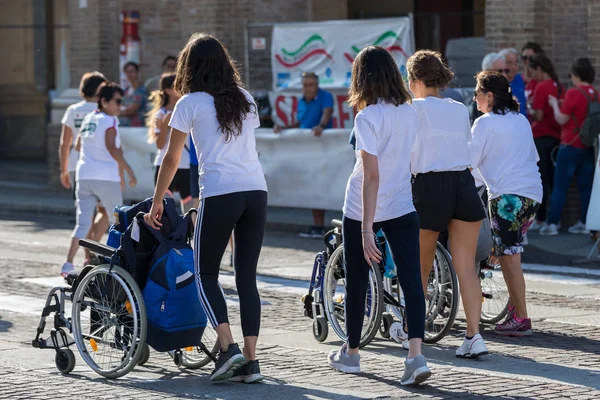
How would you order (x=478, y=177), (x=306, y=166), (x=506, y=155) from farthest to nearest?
(x=306, y=166), (x=478, y=177), (x=506, y=155)

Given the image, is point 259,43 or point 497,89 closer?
point 497,89

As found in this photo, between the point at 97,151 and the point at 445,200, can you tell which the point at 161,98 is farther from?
the point at 445,200

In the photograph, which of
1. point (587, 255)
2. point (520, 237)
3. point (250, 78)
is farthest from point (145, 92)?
point (520, 237)

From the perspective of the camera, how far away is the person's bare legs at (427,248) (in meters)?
8.00

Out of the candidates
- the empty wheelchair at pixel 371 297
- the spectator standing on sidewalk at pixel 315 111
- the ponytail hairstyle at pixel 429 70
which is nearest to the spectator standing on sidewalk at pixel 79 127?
the spectator standing on sidewalk at pixel 315 111

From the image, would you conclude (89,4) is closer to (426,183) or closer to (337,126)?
(337,126)

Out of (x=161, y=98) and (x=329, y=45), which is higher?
(x=329, y=45)

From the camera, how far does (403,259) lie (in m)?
7.26

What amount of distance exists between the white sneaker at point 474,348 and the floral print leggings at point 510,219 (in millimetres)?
1110

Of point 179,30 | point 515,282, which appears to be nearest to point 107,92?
point 515,282

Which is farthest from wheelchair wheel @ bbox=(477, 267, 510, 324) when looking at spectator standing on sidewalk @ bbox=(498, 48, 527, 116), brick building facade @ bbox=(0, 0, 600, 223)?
brick building facade @ bbox=(0, 0, 600, 223)

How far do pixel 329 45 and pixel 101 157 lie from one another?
294 inches

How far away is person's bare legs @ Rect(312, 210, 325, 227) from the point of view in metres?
15.6

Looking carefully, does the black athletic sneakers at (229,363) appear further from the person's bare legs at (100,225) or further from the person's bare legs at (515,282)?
the person's bare legs at (100,225)
